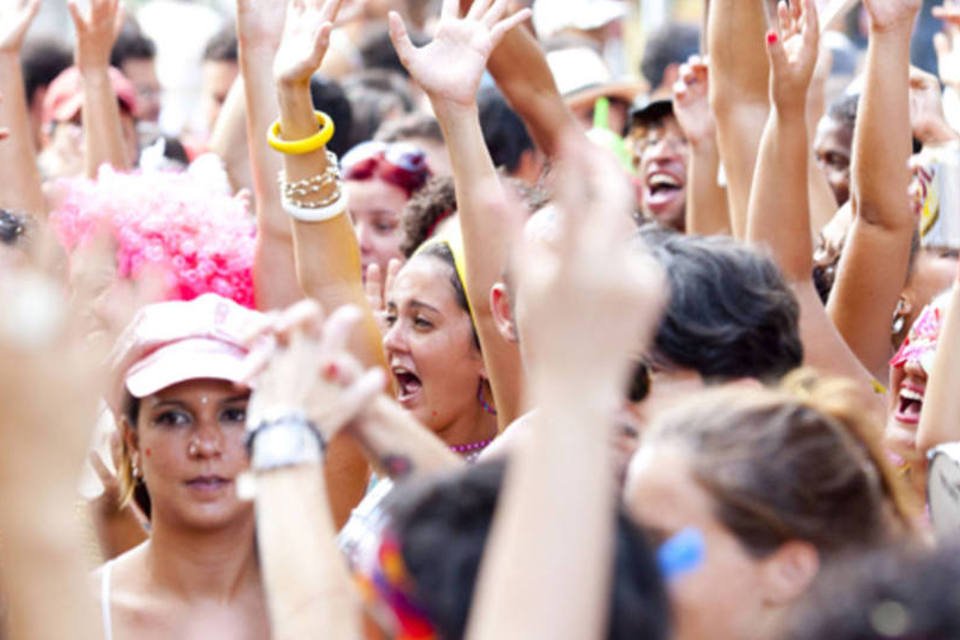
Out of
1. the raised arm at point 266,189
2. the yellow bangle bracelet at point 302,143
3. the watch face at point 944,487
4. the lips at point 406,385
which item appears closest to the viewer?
the watch face at point 944,487

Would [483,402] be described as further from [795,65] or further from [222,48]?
[222,48]

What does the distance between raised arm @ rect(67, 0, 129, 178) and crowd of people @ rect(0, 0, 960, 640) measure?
10 millimetres

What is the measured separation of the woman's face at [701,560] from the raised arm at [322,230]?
1.38 m

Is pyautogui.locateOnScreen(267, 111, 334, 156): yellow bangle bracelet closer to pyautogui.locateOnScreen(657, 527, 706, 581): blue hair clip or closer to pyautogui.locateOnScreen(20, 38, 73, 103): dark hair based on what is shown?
pyautogui.locateOnScreen(657, 527, 706, 581): blue hair clip

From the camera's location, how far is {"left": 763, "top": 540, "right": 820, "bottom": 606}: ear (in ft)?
6.38

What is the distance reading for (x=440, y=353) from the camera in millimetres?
3641

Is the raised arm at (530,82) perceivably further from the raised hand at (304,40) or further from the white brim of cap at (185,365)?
the white brim of cap at (185,365)

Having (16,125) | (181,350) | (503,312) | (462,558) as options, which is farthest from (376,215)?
(462,558)

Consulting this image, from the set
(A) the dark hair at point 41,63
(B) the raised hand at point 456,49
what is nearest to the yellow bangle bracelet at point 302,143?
(B) the raised hand at point 456,49

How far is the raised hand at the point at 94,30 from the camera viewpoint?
189 inches

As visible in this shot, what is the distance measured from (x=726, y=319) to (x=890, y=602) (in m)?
0.96

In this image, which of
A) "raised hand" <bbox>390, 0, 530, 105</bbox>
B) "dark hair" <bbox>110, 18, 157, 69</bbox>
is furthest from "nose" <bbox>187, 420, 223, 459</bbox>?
"dark hair" <bbox>110, 18, 157, 69</bbox>

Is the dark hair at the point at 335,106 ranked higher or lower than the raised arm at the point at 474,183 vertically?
higher

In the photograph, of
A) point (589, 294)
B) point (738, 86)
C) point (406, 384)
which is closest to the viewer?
point (589, 294)
